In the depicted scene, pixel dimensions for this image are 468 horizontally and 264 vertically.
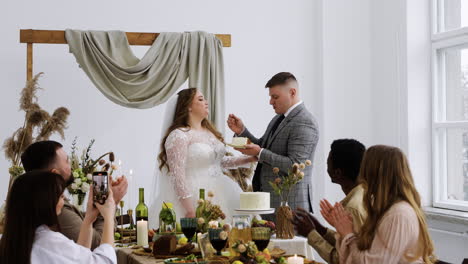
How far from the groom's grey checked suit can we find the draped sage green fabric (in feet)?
3.17

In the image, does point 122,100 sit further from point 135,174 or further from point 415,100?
point 415,100

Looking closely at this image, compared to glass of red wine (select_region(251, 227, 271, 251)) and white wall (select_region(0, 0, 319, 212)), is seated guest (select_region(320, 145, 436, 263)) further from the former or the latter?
white wall (select_region(0, 0, 319, 212))

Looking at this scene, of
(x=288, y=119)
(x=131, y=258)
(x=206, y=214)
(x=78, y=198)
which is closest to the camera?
(x=131, y=258)

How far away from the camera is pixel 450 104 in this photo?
571 cm

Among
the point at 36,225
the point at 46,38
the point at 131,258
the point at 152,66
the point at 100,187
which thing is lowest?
the point at 131,258

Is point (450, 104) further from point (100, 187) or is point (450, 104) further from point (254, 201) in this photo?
point (100, 187)

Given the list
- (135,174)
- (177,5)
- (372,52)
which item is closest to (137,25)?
(177,5)

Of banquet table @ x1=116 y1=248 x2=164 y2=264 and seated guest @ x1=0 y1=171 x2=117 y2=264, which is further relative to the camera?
banquet table @ x1=116 y1=248 x2=164 y2=264

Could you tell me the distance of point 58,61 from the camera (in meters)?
5.97

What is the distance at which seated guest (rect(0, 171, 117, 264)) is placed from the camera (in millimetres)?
A: 2279

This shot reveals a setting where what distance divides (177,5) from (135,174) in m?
1.67

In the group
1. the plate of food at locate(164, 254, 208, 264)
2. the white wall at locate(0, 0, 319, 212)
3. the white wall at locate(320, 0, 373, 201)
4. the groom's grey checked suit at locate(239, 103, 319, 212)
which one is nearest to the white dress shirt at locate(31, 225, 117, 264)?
the plate of food at locate(164, 254, 208, 264)

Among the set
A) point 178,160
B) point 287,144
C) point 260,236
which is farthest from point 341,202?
point 178,160

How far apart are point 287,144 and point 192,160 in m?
0.76
